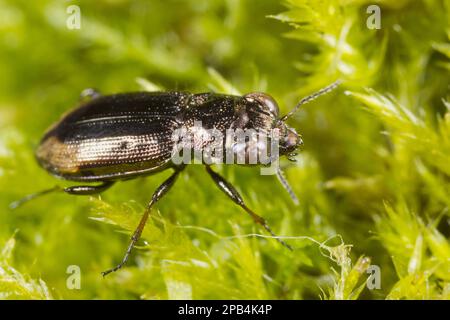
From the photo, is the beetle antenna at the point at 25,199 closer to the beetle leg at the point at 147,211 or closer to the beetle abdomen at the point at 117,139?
the beetle abdomen at the point at 117,139

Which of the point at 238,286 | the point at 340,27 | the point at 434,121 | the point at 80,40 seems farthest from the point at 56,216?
the point at 434,121

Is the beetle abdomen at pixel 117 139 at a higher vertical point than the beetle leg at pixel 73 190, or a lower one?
higher

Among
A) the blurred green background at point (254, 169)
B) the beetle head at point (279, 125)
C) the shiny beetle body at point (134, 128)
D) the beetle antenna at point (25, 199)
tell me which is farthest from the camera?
the beetle antenna at point (25, 199)

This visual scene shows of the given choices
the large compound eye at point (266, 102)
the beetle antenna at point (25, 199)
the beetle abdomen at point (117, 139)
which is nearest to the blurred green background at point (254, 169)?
the beetle antenna at point (25, 199)

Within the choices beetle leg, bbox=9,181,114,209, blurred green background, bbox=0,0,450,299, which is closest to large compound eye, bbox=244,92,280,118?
blurred green background, bbox=0,0,450,299

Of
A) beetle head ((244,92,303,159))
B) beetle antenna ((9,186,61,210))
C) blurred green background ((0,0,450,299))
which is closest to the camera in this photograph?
blurred green background ((0,0,450,299))

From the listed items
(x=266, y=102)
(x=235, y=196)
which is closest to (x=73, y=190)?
(x=235, y=196)

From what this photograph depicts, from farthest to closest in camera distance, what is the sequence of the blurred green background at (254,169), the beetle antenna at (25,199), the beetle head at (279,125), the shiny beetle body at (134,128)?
1. the beetle antenna at (25,199)
2. the shiny beetle body at (134,128)
3. the beetle head at (279,125)
4. the blurred green background at (254,169)

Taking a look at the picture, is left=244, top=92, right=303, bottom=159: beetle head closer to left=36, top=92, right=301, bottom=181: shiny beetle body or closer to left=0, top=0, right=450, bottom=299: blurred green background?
left=36, top=92, right=301, bottom=181: shiny beetle body
